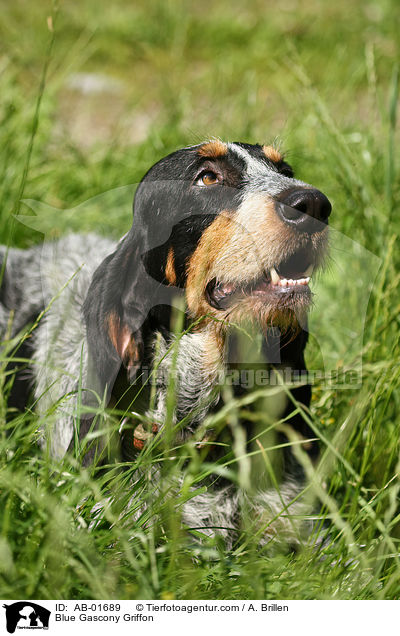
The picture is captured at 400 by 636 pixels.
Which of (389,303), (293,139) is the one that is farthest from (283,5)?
(389,303)

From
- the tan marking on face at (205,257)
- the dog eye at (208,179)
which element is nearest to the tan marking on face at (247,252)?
the tan marking on face at (205,257)

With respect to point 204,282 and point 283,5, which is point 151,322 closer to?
point 204,282

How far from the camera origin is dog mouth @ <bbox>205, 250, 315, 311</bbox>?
2.25 m

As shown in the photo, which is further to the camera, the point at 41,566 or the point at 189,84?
the point at 189,84

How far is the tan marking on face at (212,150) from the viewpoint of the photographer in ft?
8.23

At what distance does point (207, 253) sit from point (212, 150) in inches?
16.9

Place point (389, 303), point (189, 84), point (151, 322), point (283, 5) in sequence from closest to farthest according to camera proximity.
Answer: point (151, 322) < point (389, 303) < point (189, 84) < point (283, 5)

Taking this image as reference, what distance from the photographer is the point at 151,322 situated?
2.53 metres

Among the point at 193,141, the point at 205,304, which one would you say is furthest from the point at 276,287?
the point at 193,141

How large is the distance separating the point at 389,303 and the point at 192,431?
3.72ft
